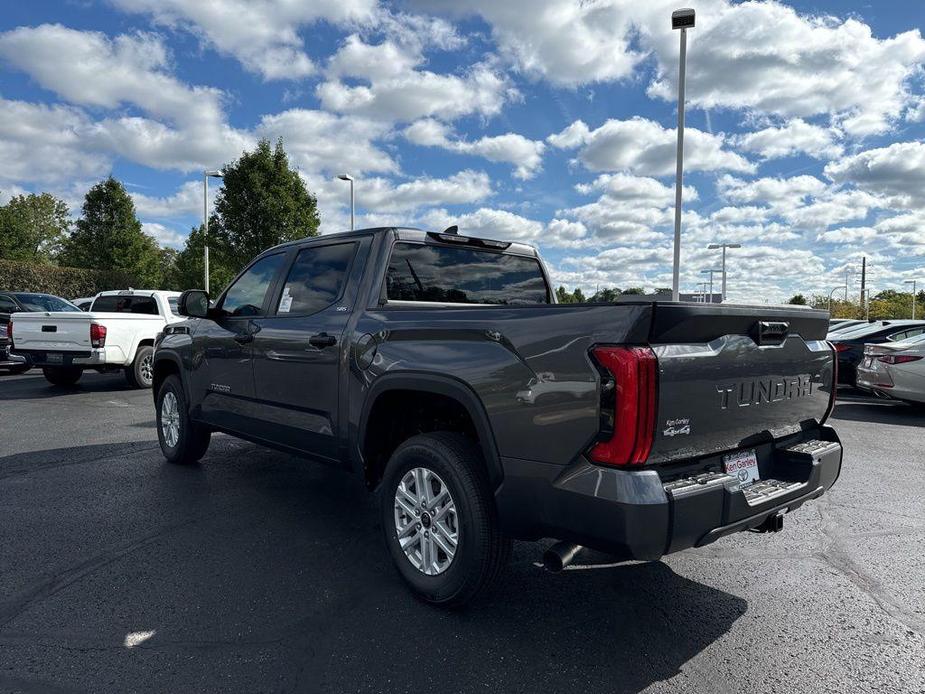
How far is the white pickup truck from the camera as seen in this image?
35.1 feet

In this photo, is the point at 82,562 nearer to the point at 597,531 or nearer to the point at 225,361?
the point at 225,361

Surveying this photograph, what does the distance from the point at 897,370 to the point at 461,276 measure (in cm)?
830

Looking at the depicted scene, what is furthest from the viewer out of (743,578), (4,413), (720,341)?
(4,413)

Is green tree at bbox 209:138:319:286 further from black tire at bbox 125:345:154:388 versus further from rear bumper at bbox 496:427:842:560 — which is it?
rear bumper at bbox 496:427:842:560

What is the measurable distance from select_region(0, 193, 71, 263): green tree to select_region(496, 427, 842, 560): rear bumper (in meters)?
63.1

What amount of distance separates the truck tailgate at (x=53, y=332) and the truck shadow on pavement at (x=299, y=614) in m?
6.86

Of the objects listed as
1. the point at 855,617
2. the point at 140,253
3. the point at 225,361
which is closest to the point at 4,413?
the point at 225,361

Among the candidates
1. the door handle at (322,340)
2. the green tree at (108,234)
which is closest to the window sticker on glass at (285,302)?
the door handle at (322,340)

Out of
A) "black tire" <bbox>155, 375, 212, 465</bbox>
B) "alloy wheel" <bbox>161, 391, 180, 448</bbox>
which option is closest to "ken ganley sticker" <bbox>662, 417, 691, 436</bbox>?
"black tire" <bbox>155, 375, 212, 465</bbox>

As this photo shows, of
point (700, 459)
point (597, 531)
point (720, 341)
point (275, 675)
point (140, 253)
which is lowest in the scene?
point (275, 675)

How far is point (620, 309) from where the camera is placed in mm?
2453

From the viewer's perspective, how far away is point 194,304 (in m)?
5.10

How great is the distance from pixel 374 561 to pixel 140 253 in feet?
141

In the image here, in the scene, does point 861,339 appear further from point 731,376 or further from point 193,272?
point 193,272
